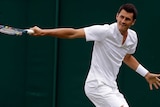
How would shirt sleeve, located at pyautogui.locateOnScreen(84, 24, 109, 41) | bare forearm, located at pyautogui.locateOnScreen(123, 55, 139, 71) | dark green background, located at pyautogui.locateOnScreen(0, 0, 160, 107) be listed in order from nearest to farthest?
shirt sleeve, located at pyautogui.locateOnScreen(84, 24, 109, 41) → bare forearm, located at pyautogui.locateOnScreen(123, 55, 139, 71) → dark green background, located at pyautogui.locateOnScreen(0, 0, 160, 107)

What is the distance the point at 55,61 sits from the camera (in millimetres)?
7742

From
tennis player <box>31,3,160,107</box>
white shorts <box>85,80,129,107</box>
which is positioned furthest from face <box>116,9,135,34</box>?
white shorts <box>85,80,129,107</box>

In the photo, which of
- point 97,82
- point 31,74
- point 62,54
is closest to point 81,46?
point 62,54

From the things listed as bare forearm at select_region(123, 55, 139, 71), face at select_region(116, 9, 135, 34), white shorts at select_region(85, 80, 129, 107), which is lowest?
white shorts at select_region(85, 80, 129, 107)

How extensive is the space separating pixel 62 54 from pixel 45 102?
825mm

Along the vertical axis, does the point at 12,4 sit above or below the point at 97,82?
above

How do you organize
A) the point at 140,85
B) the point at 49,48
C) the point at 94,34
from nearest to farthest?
the point at 94,34 → the point at 140,85 → the point at 49,48

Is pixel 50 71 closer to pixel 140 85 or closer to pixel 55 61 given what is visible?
pixel 55 61

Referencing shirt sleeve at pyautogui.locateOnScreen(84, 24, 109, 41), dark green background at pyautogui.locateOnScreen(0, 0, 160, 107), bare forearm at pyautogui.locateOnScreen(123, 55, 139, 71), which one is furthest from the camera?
dark green background at pyautogui.locateOnScreen(0, 0, 160, 107)

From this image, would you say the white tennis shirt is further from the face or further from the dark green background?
the dark green background

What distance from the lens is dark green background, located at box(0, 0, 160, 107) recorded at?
724 centimetres

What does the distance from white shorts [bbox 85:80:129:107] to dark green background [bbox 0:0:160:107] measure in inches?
84.5

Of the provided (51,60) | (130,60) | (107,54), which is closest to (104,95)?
(107,54)

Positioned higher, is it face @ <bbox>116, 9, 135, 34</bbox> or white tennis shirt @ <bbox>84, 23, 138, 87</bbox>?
face @ <bbox>116, 9, 135, 34</bbox>
